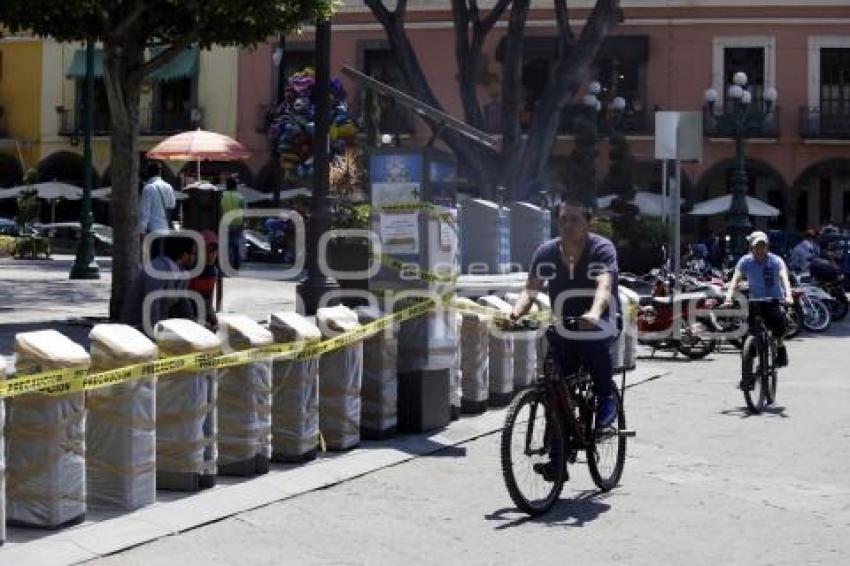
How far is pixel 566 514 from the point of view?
27.4 ft

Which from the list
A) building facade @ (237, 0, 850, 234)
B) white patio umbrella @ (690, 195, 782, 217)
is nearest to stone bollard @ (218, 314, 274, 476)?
white patio umbrella @ (690, 195, 782, 217)

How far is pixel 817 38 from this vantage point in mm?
44125

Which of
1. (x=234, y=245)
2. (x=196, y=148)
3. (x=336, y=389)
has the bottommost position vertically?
(x=336, y=389)

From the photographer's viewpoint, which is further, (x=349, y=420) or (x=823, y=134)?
(x=823, y=134)

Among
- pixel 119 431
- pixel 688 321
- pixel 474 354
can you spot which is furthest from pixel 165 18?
A: pixel 119 431

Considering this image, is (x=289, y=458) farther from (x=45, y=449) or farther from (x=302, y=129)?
(x=302, y=129)

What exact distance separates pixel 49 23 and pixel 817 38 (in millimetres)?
32753

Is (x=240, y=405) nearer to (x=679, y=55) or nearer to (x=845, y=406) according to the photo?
(x=845, y=406)

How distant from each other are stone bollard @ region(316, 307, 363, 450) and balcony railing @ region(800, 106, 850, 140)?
35.8 m

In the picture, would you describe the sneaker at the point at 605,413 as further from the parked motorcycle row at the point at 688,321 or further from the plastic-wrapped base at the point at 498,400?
the parked motorcycle row at the point at 688,321

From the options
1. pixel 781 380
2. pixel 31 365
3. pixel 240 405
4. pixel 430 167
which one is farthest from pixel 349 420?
pixel 430 167

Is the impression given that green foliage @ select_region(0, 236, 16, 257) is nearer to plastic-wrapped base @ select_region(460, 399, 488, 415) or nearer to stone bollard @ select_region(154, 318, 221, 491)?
plastic-wrapped base @ select_region(460, 399, 488, 415)

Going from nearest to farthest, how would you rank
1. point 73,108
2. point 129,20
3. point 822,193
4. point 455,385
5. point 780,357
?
1. point 455,385
2. point 780,357
3. point 129,20
4. point 822,193
5. point 73,108

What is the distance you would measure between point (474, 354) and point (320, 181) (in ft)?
17.3
